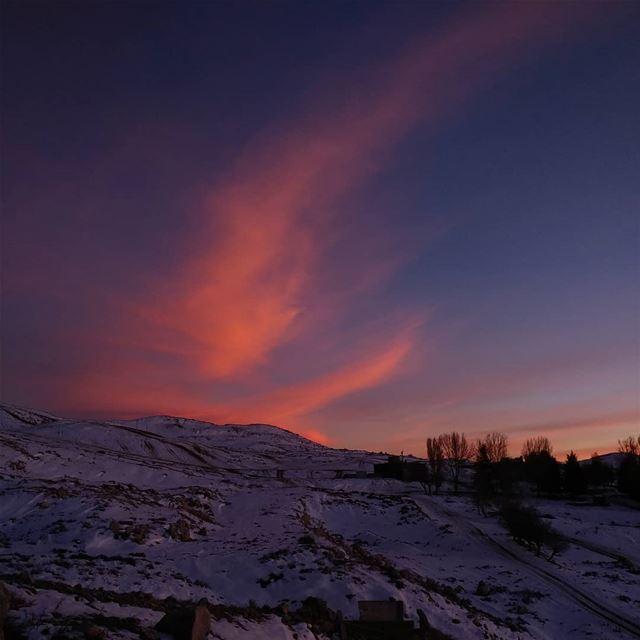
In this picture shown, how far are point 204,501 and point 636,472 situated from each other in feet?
225

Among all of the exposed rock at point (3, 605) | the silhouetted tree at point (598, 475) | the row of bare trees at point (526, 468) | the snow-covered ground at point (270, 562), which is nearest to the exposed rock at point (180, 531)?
the snow-covered ground at point (270, 562)

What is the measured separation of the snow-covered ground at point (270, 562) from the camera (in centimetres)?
1612

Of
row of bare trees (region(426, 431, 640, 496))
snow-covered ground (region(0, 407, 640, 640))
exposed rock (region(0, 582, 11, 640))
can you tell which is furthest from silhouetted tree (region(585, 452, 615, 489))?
exposed rock (region(0, 582, 11, 640))

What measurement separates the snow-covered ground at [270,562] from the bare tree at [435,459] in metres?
31.1

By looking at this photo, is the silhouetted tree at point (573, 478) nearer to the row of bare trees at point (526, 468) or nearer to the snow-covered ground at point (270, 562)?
the row of bare trees at point (526, 468)

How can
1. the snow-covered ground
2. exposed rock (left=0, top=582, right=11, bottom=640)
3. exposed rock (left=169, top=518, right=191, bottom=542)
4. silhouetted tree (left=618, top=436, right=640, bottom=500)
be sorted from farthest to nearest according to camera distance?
silhouetted tree (left=618, top=436, right=640, bottom=500) < exposed rock (left=169, top=518, right=191, bottom=542) < the snow-covered ground < exposed rock (left=0, top=582, right=11, bottom=640)

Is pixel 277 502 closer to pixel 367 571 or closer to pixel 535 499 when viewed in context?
pixel 367 571

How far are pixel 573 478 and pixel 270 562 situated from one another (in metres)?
79.3

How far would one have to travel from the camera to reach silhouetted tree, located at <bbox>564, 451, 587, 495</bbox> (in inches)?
3442

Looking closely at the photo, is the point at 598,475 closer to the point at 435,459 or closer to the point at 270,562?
the point at 435,459

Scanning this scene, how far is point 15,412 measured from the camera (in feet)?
494

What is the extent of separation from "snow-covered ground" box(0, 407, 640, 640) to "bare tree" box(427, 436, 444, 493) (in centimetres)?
3113

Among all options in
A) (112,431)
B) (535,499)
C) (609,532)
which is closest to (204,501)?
(609,532)

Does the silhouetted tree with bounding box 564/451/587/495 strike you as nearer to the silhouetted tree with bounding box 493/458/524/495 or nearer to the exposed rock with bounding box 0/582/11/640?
the silhouetted tree with bounding box 493/458/524/495
